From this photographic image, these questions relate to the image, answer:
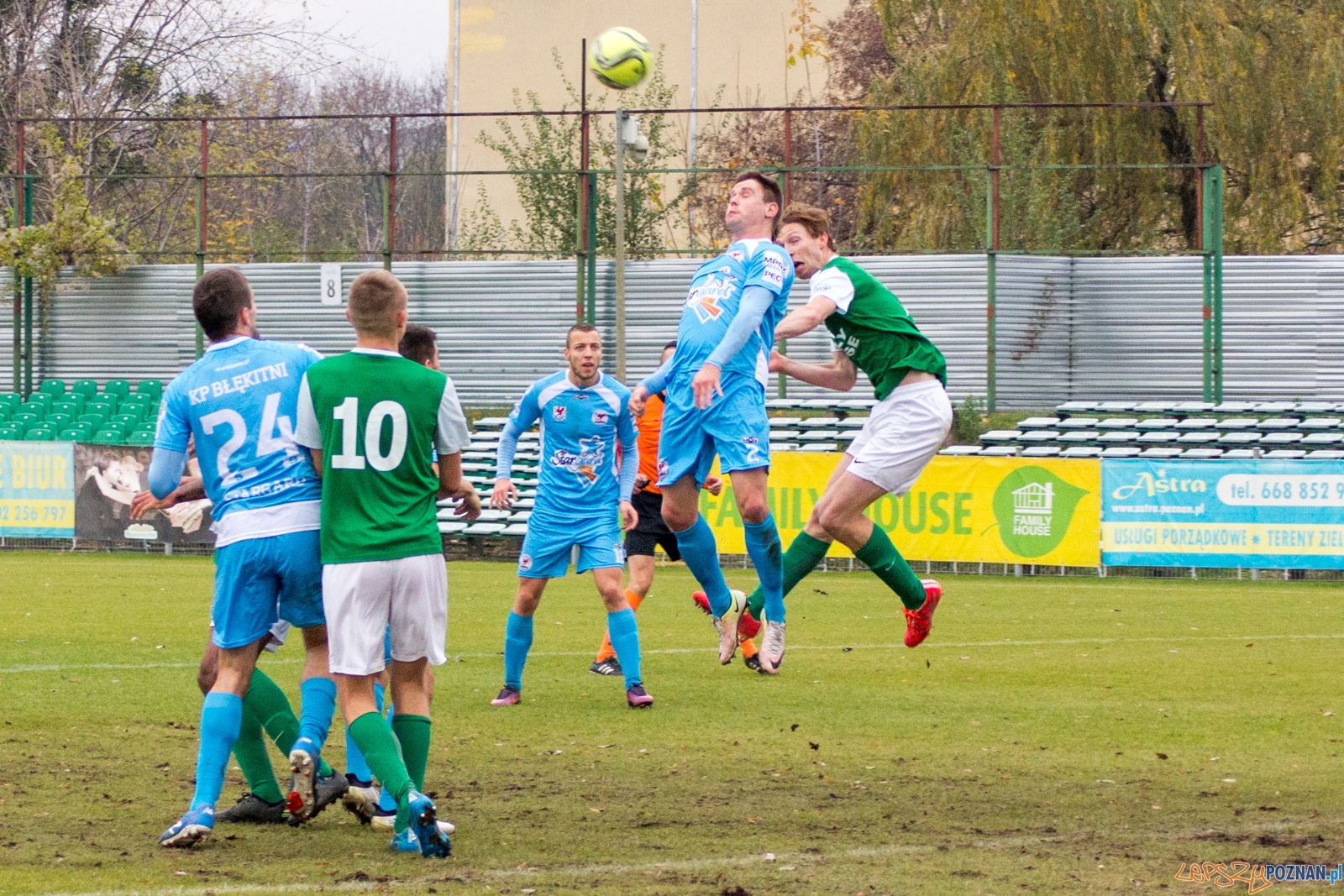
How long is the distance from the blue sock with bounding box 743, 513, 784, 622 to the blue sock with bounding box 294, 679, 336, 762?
286 centimetres

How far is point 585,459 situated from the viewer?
8.68m

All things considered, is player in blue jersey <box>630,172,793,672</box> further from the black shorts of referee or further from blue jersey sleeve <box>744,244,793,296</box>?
the black shorts of referee

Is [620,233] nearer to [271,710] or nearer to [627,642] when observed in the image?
[627,642]

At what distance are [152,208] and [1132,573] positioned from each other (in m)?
24.3

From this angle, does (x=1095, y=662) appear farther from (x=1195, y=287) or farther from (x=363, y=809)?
(x=1195, y=287)

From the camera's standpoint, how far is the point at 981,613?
1333 centimetres

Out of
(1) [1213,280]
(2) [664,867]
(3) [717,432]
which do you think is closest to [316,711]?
(2) [664,867]

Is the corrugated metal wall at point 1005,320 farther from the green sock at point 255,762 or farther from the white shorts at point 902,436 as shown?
the green sock at point 255,762

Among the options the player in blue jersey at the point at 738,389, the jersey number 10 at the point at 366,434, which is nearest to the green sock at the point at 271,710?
the jersey number 10 at the point at 366,434

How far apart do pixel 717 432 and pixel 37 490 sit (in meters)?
14.1

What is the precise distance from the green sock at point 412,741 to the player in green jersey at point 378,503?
216 mm

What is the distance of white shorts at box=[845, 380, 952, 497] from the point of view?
24.8ft

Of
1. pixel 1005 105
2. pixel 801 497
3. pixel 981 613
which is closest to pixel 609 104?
pixel 1005 105

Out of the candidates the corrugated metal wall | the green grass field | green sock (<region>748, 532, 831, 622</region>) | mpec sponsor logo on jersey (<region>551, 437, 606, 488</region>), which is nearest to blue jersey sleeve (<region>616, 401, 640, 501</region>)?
mpec sponsor logo on jersey (<region>551, 437, 606, 488</region>)
